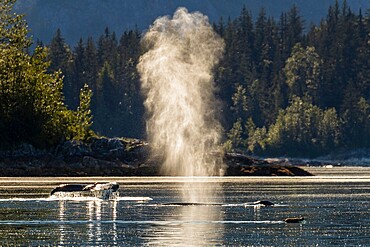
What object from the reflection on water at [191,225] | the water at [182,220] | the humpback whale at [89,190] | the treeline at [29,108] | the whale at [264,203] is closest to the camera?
the reflection on water at [191,225]

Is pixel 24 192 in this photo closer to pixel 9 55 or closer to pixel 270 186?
pixel 270 186

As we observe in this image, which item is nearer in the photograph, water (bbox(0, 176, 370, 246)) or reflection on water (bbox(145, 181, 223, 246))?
reflection on water (bbox(145, 181, 223, 246))

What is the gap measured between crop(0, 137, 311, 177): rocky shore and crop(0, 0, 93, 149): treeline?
1875 millimetres

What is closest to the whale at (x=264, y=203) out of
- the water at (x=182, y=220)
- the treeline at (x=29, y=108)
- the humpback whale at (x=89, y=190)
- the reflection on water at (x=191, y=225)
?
the water at (x=182, y=220)

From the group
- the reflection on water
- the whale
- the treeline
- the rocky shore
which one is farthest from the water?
the treeline

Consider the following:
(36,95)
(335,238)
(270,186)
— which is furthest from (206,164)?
(335,238)

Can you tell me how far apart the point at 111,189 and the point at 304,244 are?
39820 mm

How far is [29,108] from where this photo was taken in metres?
152

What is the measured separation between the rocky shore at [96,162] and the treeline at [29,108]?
187 centimetres

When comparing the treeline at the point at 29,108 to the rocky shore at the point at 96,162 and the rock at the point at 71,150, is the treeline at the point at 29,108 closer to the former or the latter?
the rock at the point at 71,150

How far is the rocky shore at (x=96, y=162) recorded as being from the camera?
143750 mm

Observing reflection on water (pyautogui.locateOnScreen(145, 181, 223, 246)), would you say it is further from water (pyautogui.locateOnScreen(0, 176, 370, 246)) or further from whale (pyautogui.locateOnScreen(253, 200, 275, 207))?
whale (pyautogui.locateOnScreen(253, 200, 275, 207))

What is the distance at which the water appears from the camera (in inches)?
2160

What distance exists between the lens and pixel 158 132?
14338 centimetres
